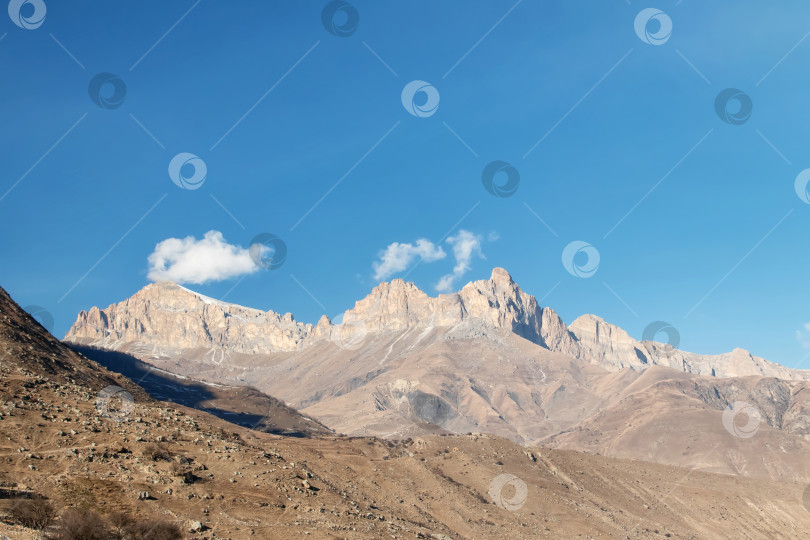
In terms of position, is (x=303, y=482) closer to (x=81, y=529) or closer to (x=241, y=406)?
(x=81, y=529)

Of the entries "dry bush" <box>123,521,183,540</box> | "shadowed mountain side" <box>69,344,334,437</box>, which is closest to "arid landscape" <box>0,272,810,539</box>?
"dry bush" <box>123,521,183,540</box>

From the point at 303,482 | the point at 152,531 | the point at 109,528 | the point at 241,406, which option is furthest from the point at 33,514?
the point at 241,406

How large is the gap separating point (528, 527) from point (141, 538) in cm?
4293

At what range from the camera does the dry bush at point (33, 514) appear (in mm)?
26797

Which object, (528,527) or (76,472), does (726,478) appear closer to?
(528,527)

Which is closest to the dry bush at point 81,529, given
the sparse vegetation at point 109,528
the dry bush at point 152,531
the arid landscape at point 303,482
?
Answer: the sparse vegetation at point 109,528

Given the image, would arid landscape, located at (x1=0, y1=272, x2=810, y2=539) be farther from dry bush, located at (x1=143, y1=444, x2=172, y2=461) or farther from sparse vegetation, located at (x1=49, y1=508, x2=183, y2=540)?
sparse vegetation, located at (x1=49, y1=508, x2=183, y2=540)

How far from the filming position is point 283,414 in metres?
175

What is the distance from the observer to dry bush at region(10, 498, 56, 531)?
26797 millimetres

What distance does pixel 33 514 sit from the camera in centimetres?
2744

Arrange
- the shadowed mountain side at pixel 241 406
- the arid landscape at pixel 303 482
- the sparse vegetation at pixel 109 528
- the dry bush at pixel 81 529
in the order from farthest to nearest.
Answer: the shadowed mountain side at pixel 241 406 → the arid landscape at pixel 303 482 → the sparse vegetation at pixel 109 528 → the dry bush at pixel 81 529

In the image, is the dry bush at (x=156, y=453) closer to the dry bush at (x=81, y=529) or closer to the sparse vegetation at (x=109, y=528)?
the sparse vegetation at (x=109, y=528)

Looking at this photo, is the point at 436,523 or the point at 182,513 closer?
the point at 182,513

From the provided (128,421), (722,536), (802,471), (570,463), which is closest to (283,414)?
(570,463)
